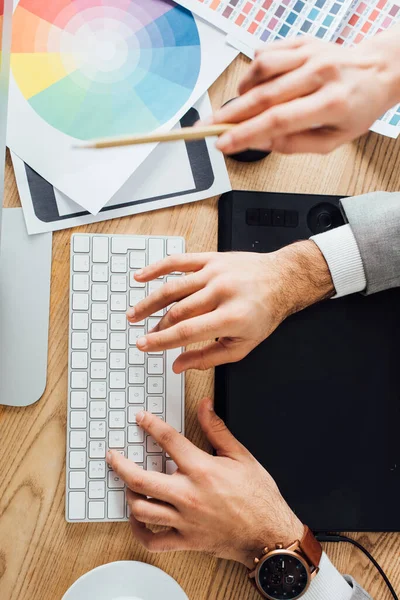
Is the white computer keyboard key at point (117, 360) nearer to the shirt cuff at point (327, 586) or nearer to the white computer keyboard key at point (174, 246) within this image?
the white computer keyboard key at point (174, 246)

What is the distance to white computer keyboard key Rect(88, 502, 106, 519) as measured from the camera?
75 cm

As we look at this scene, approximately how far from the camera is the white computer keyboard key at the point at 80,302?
30.4 inches

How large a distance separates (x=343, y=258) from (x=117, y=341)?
305mm

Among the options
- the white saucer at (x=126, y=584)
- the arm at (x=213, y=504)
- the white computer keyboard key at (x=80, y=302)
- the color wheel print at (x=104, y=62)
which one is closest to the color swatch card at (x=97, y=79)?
A: the color wheel print at (x=104, y=62)

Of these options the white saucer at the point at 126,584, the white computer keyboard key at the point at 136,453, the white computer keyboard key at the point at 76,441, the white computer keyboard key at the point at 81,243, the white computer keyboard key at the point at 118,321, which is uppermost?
the white computer keyboard key at the point at 81,243

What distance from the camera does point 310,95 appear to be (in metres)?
0.65

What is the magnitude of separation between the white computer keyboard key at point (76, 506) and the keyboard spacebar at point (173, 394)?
141 millimetres

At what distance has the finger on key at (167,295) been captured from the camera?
28.3 inches

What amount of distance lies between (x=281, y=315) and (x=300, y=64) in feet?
0.96

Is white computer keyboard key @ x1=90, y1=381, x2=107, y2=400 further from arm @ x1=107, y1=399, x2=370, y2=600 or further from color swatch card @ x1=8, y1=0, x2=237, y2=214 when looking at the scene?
color swatch card @ x1=8, y1=0, x2=237, y2=214

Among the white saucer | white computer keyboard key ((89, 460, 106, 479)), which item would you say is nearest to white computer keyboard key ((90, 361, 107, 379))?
white computer keyboard key ((89, 460, 106, 479))

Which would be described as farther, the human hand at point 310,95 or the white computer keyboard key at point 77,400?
the white computer keyboard key at point 77,400

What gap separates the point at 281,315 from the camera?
77 centimetres

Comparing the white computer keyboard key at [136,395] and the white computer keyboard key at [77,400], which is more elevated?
the white computer keyboard key at [136,395]
